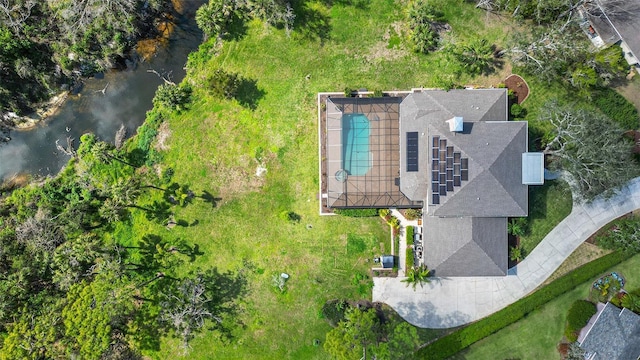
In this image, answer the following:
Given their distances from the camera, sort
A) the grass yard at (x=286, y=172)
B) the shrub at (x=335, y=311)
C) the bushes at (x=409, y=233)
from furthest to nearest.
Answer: the grass yard at (x=286, y=172)
the bushes at (x=409, y=233)
the shrub at (x=335, y=311)

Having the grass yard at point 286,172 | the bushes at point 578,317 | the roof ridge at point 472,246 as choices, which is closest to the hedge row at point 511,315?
the grass yard at point 286,172

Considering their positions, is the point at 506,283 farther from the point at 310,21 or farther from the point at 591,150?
the point at 310,21

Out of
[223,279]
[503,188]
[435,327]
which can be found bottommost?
[435,327]

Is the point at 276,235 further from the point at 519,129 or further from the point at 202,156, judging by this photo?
the point at 519,129

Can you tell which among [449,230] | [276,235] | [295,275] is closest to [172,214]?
[276,235]

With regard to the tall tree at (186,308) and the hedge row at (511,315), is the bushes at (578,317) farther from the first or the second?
the tall tree at (186,308)

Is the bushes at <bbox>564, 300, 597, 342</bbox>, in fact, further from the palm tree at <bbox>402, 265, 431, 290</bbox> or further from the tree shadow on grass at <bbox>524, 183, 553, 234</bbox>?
the palm tree at <bbox>402, 265, 431, 290</bbox>

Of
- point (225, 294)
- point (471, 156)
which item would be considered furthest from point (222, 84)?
point (471, 156)
